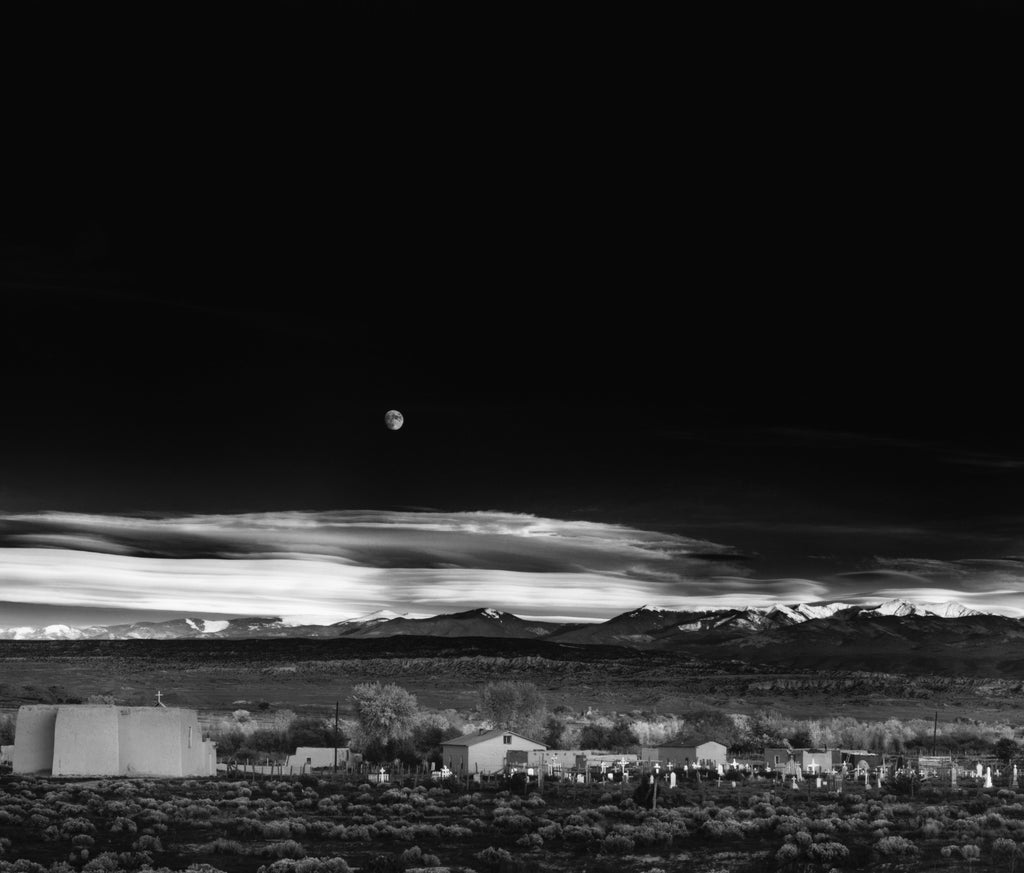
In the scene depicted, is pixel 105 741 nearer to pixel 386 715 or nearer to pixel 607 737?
pixel 386 715

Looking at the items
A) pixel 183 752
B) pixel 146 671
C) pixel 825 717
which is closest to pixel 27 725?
pixel 183 752

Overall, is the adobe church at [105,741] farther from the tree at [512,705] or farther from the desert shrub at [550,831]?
the tree at [512,705]

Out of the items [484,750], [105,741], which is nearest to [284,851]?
[105,741]

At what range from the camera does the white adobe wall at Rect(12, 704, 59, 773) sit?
2130 inches

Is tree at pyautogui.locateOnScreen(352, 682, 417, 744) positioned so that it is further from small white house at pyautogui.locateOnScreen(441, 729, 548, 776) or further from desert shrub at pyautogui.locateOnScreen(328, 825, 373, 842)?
desert shrub at pyautogui.locateOnScreen(328, 825, 373, 842)

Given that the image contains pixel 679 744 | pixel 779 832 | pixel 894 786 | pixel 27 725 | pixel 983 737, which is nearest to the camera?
pixel 779 832

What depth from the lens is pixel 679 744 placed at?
63562 millimetres

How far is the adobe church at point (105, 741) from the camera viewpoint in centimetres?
5353

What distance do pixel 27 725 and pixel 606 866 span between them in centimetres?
3202

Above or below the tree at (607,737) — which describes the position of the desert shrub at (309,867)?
above

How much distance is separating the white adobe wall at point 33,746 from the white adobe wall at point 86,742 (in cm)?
64

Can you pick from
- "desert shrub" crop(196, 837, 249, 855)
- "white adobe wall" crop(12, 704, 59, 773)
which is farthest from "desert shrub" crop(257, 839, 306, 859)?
"white adobe wall" crop(12, 704, 59, 773)

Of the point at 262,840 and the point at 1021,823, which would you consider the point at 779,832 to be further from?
the point at 262,840

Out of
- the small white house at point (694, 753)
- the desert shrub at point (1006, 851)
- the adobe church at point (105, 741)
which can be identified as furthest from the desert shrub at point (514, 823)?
the small white house at point (694, 753)
